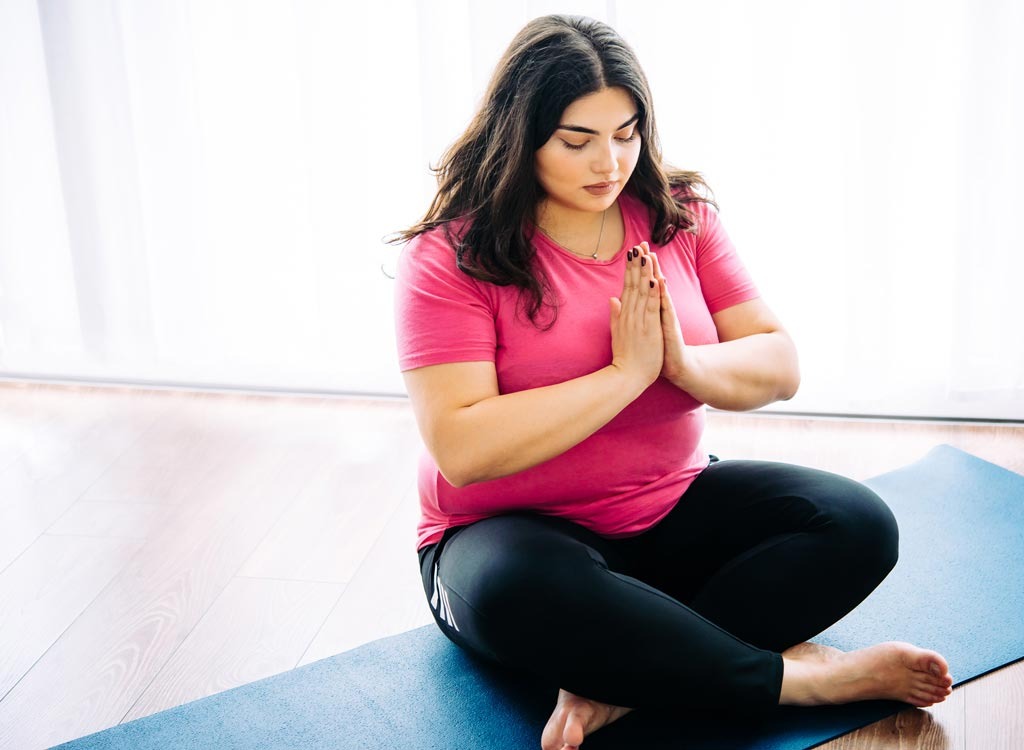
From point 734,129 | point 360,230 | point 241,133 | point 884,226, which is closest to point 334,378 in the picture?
point 360,230

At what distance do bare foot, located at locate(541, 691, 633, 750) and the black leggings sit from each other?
24mm

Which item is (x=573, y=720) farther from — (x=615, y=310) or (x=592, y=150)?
(x=592, y=150)

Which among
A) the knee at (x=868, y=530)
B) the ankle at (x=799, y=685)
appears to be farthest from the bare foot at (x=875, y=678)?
the knee at (x=868, y=530)

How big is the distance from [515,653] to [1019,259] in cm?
167

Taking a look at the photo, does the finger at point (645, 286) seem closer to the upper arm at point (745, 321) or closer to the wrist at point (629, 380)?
the wrist at point (629, 380)

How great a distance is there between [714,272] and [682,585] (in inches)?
20.0

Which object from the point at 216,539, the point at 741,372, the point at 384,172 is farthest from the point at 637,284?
the point at 384,172

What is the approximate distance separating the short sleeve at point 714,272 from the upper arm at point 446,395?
1.43 ft

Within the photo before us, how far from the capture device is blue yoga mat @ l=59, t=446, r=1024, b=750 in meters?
1.65

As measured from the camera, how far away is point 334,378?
10.2 ft

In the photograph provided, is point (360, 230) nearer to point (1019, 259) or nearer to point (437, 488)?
point (437, 488)

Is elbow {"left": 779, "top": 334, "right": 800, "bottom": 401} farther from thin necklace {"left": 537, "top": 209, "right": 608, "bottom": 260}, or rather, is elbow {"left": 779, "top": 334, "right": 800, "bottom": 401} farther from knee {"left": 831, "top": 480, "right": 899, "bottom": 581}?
thin necklace {"left": 537, "top": 209, "right": 608, "bottom": 260}

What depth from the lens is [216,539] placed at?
2328 millimetres

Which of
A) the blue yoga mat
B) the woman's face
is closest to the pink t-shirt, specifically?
the woman's face
